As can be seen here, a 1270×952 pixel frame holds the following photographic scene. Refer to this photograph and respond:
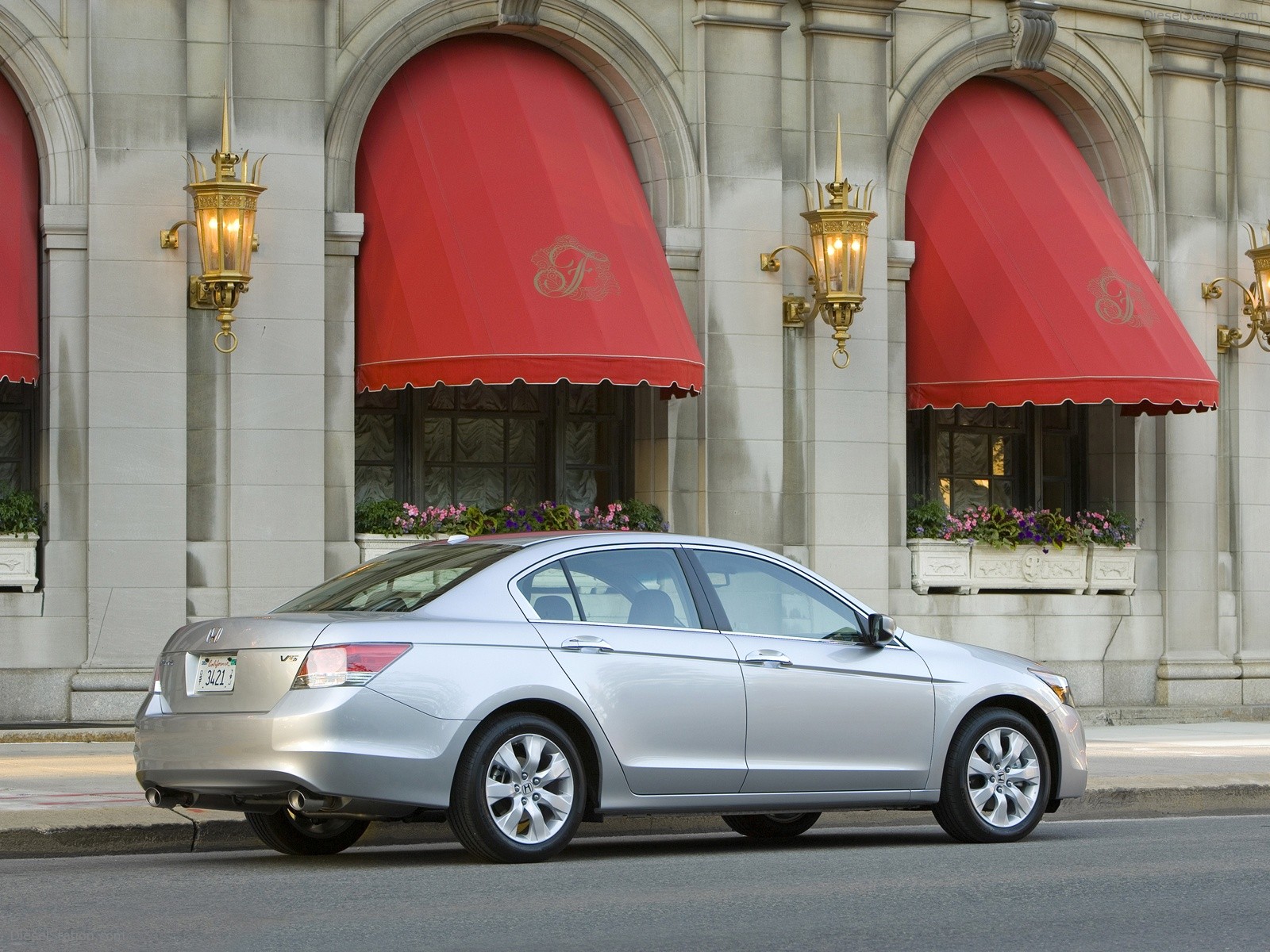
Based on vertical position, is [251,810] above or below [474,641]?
below

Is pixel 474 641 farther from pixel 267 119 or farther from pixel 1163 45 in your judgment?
pixel 1163 45

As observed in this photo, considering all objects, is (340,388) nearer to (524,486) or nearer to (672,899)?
(524,486)

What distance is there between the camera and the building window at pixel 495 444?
1894 cm

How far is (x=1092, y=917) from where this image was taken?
798 cm

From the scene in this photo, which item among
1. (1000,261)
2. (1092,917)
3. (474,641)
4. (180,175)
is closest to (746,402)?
(1000,261)

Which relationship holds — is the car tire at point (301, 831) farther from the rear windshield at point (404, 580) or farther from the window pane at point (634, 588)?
the window pane at point (634, 588)

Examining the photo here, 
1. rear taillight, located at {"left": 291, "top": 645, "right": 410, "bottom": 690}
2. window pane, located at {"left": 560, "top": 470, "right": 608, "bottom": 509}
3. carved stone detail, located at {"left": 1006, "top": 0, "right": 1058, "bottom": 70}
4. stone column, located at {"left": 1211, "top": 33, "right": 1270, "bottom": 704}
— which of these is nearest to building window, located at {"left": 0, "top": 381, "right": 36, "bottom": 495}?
window pane, located at {"left": 560, "top": 470, "right": 608, "bottom": 509}

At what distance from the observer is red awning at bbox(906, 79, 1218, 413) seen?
752 inches

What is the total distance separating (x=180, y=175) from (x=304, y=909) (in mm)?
10090

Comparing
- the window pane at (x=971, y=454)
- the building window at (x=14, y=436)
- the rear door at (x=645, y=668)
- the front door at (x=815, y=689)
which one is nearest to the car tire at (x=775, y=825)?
the front door at (x=815, y=689)

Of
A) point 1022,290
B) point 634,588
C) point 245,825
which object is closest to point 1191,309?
point 1022,290

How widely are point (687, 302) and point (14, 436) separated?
6.06m

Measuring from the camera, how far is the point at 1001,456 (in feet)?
70.9

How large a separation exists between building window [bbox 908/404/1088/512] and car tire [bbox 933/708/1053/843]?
10.0m
